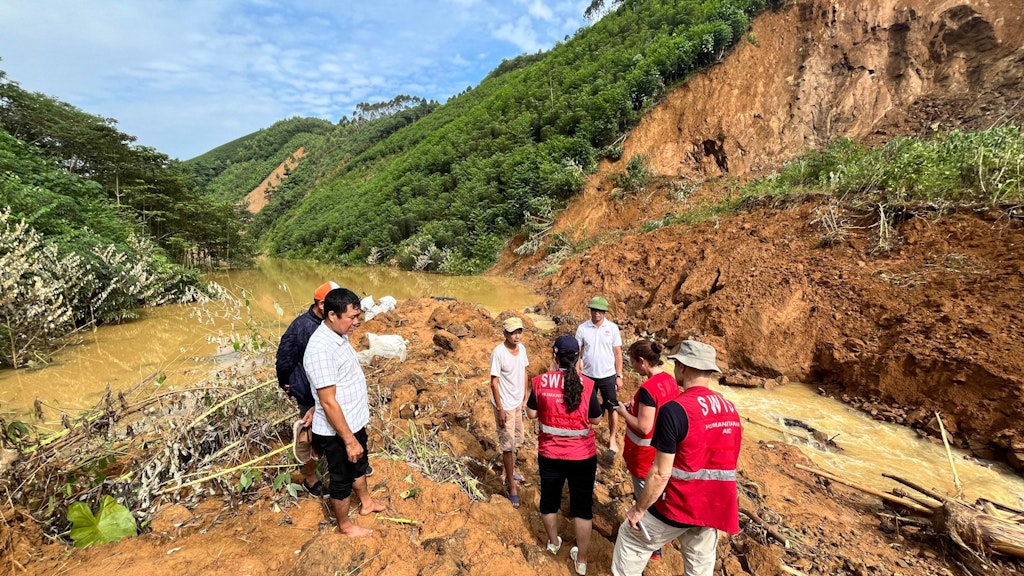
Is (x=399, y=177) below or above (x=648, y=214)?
above

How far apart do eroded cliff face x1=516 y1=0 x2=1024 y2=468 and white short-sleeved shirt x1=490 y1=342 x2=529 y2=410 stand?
5.30 metres

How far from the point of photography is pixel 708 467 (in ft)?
7.02

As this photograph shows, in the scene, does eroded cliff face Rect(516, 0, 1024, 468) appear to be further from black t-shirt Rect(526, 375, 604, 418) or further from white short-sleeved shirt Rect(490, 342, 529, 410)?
white short-sleeved shirt Rect(490, 342, 529, 410)

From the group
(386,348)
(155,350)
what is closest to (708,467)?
(386,348)

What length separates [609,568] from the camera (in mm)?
2746

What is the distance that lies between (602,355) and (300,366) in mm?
2837

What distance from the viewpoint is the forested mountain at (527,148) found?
20.2 metres

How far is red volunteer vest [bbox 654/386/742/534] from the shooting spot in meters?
2.10

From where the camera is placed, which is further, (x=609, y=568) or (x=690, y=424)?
(x=609, y=568)

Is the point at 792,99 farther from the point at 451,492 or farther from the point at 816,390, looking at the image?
the point at 451,492

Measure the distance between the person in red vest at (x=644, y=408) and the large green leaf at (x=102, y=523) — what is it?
10.7ft

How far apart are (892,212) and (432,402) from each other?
Result: 895 centimetres

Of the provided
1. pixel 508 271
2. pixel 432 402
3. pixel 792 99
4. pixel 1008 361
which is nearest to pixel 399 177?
pixel 508 271

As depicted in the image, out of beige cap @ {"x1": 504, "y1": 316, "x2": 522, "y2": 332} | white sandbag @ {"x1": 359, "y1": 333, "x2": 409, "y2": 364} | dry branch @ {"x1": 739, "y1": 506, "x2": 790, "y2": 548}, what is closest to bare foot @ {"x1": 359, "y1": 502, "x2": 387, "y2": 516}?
beige cap @ {"x1": 504, "y1": 316, "x2": 522, "y2": 332}
